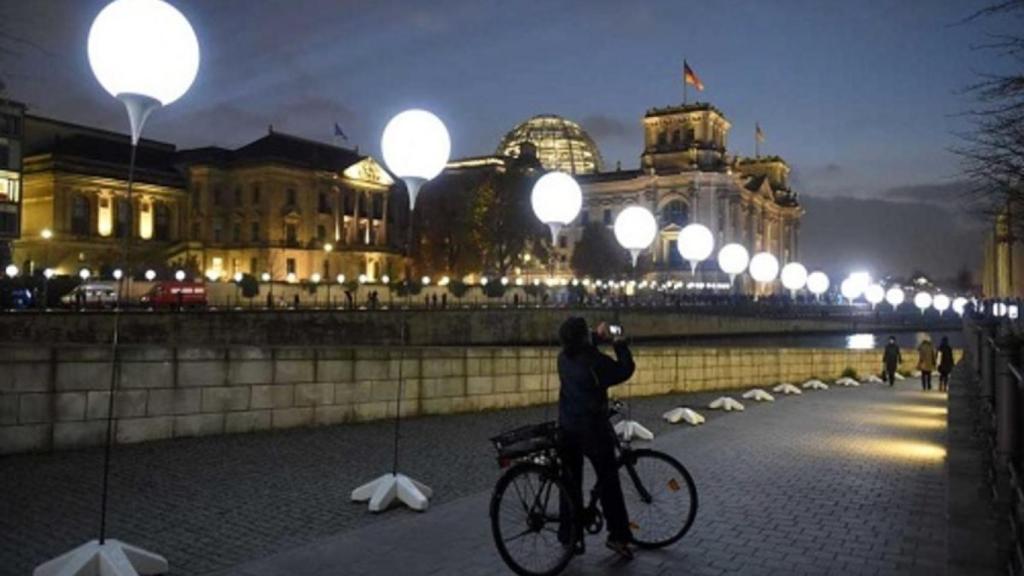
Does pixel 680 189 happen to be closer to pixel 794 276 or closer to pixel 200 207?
pixel 200 207

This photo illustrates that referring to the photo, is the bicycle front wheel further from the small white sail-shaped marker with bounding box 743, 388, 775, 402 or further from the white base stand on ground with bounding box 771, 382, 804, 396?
the white base stand on ground with bounding box 771, 382, 804, 396

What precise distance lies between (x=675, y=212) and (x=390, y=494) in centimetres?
12492

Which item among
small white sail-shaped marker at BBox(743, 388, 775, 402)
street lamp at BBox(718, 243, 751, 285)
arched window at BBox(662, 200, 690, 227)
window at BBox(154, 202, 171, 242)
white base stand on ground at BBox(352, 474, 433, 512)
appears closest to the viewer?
white base stand on ground at BBox(352, 474, 433, 512)

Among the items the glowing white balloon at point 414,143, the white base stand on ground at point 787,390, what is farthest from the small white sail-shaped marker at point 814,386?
the glowing white balloon at point 414,143

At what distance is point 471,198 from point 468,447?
213 feet

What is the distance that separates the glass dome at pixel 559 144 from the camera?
6033 inches

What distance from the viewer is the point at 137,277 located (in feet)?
216

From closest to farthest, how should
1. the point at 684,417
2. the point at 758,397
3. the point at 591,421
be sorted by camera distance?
the point at 591,421, the point at 684,417, the point at 758,397

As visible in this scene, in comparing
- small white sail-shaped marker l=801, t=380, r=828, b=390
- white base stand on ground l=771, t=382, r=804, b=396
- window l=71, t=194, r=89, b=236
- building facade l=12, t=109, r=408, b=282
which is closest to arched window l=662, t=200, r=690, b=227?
building facade l=12, t=109, r=408, b=282

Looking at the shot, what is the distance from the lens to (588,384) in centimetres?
749

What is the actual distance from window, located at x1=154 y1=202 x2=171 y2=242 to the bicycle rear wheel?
9400 cm

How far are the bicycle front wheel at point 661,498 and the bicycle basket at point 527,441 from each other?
869mm

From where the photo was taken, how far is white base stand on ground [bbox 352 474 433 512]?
9438 mm

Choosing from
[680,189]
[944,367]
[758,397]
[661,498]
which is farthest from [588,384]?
[680,189]
